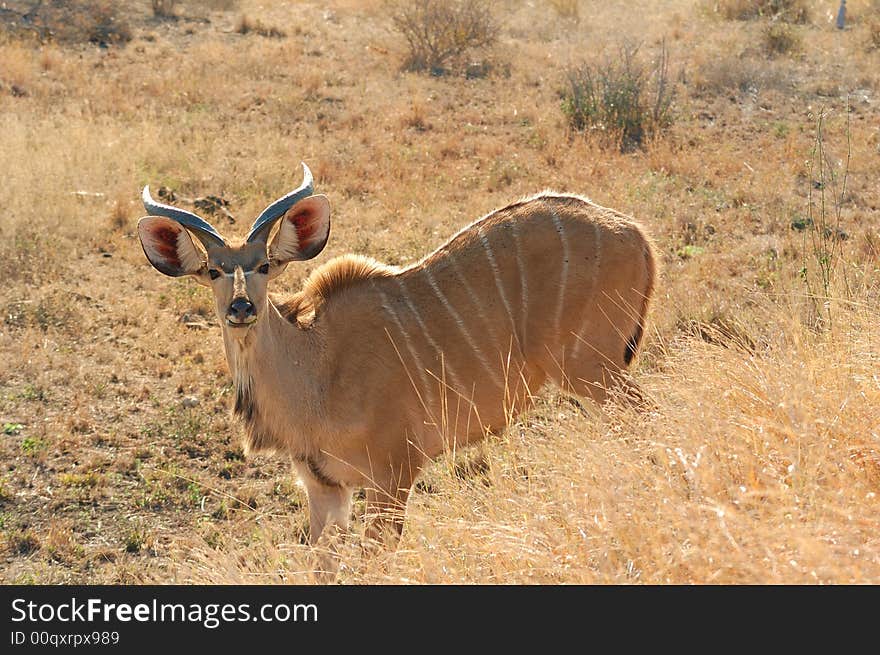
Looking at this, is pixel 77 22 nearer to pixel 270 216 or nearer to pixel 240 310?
pixel 270 216

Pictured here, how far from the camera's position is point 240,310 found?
411cm

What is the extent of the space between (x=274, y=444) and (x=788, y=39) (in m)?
11.9

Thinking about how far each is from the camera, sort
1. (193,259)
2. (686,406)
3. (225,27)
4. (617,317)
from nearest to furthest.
Answer: (686,406)
(193,259)
(617,317)
(225,27)

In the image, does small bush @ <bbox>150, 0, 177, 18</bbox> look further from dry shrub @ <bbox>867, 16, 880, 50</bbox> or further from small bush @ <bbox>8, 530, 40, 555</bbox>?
small bush @ <bbox>8, 530, 40, 555</bbox>

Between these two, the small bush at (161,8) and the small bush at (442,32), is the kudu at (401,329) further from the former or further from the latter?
the small bush at (161,8)

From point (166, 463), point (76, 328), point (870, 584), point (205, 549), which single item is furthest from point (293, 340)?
point (76, 328)

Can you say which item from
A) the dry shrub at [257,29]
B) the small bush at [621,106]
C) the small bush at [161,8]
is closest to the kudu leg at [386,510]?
the small bush at [621,106]

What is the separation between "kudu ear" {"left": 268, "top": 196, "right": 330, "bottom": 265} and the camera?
4.45m

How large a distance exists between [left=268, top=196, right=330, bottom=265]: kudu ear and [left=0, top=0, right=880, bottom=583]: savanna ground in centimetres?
118

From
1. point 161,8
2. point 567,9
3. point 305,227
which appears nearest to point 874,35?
point 567,9

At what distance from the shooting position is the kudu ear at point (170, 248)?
14.1 ft

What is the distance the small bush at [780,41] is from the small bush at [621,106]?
12.0ft

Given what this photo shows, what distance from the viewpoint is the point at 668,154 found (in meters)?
9.58
